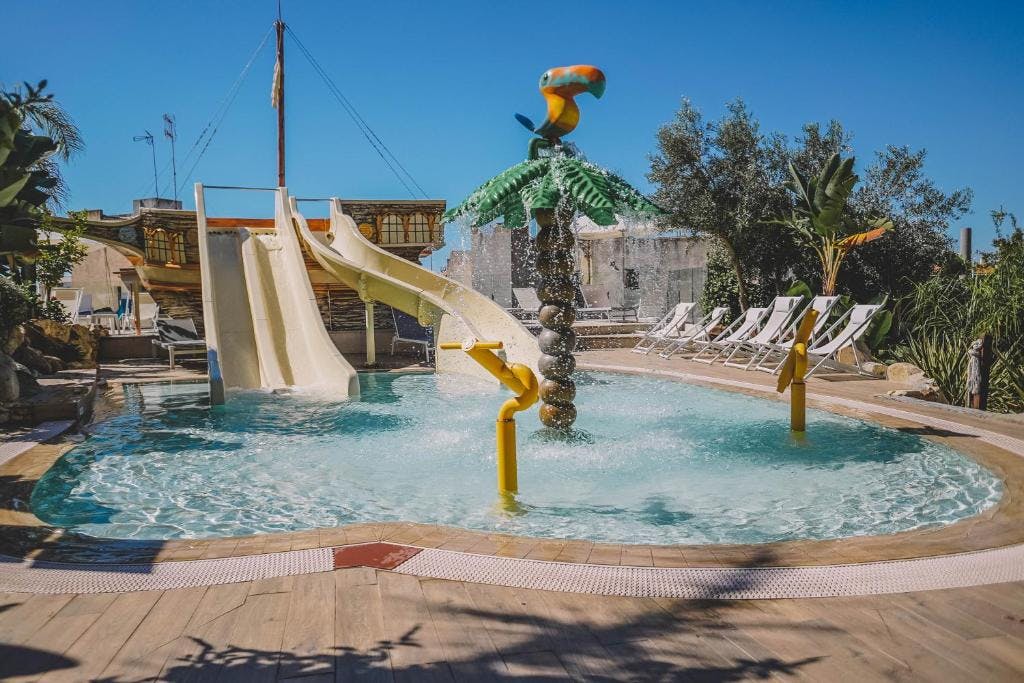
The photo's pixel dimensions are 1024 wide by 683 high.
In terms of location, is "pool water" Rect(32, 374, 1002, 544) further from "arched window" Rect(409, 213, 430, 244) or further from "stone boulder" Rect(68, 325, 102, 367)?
"arched window" Rect(409, 213, 430, 244)

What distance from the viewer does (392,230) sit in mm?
16641

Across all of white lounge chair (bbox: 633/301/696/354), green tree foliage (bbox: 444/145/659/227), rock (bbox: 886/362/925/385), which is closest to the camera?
green tree foliage (bbox: 444/145/659/227)

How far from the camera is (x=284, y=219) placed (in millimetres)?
13586

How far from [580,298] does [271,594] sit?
1859 centimetres

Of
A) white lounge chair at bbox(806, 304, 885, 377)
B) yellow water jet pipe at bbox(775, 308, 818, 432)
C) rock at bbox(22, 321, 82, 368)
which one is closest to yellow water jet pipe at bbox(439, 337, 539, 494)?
yellow water jet pipe at bbox(775, 308, 818, 432)

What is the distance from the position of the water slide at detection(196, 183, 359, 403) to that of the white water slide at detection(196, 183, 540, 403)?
0.05 feet

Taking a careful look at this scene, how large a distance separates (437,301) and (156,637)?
9.18 metres

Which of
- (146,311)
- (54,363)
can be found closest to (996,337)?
(54,363)

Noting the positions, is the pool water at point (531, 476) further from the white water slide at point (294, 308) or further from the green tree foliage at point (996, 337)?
the green tree foliage at point (996, 337)

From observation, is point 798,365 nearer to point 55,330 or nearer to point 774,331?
point 774,331

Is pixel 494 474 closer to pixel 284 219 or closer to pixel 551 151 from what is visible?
pixel 551 151

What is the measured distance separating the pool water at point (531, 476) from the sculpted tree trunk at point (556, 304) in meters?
0.47

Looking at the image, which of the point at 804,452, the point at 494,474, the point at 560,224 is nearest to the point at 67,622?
the point at 494,474

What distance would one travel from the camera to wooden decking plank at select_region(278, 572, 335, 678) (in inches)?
93.8
